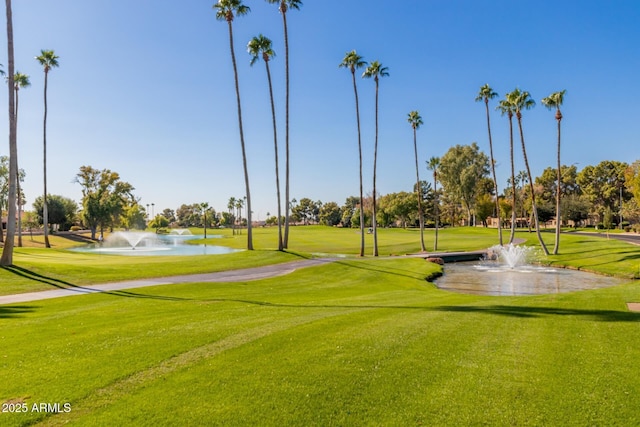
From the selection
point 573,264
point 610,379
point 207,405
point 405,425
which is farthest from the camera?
point 573,264

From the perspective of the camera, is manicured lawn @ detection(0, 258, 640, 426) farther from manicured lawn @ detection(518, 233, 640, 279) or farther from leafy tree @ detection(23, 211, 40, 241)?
leafy tree @ detection(23, 211, 40, 241)

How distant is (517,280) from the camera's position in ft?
85.8

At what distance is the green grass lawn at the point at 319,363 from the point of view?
5.04 m

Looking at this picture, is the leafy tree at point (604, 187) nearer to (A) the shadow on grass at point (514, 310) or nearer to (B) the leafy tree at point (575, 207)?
(B) the leafy tree at point (575, 207)

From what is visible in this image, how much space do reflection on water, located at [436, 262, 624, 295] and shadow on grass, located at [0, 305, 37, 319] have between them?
826 inches

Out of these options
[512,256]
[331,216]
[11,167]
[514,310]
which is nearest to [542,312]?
[514,310]

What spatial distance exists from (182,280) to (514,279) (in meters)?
23.2

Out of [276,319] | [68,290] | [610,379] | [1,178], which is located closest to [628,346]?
[610,379]

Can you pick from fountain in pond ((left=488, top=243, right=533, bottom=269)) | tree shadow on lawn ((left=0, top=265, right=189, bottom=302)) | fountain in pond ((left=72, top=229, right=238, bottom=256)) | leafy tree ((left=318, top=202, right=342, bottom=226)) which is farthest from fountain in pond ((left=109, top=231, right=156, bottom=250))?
leafy tree ((left=318, top=202, right=342, bottom=226))

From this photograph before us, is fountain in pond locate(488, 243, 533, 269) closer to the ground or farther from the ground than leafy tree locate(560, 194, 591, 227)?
closer to the ground

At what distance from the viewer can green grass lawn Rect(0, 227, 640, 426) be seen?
16.5ft

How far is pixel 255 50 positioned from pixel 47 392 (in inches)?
1301

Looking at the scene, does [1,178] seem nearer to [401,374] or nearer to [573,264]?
[401,374]

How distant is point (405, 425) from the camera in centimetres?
474
